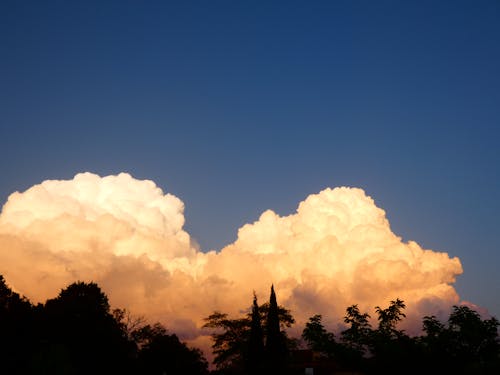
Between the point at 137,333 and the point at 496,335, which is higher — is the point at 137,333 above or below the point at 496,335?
above

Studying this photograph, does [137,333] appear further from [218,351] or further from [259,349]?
[259,349]

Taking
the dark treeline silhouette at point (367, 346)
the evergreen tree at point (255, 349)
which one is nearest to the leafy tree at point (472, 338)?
the dark treeline silhouette at point (367, 346)

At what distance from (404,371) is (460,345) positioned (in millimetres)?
17505

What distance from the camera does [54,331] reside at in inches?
2918

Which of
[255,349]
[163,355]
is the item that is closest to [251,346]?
[255,349]

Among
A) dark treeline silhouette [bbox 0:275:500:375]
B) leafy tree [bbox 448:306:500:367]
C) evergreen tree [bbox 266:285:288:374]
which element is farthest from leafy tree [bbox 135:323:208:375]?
leafy tree [bbox 448:306:500:367]

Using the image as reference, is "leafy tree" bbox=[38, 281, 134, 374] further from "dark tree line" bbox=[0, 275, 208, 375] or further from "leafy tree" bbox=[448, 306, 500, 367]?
"leafy tree" bbox=[448, 306, 500, 367]

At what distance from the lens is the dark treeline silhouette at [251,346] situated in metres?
67.1

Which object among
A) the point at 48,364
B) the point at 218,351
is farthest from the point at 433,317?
the point at 48,364

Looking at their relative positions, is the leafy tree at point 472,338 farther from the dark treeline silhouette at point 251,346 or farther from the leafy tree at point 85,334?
the leafy tree at point 85,334

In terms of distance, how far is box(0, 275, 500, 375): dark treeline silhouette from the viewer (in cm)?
6707

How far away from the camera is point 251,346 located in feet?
291

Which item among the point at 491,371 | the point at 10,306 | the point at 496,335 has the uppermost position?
the point at 10,306

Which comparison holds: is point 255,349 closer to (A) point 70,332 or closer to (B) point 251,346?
(B) point 251,346
